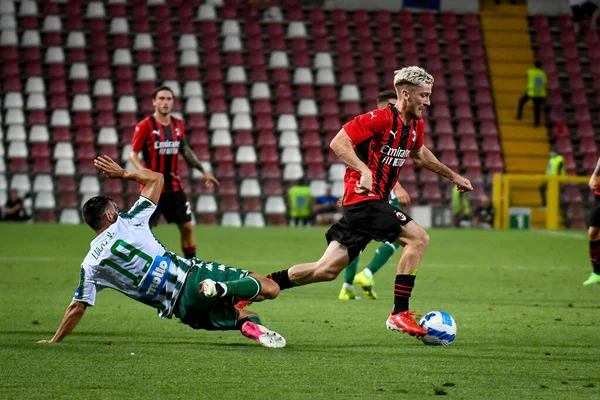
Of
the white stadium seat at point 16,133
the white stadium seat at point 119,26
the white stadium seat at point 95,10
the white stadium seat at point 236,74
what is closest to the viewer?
the white stadium seat at point 16,133

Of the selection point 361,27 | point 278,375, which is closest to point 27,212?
point 361,27

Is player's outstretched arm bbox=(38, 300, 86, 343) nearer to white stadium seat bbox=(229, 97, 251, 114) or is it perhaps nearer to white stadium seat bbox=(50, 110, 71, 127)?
white stadium seat bbox=(50, 110, 71, 127)

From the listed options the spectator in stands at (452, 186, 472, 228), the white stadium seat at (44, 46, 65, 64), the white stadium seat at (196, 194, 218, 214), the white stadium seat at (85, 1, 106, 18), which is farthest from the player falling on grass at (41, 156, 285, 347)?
the white stadium seat at (85, 1, 106, 18)

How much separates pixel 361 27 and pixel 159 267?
77.7ft

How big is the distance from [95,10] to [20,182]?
701 centimetres

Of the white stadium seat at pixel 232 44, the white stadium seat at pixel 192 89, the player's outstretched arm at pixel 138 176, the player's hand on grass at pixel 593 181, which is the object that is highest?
the white stadium seat at pixel 232 44

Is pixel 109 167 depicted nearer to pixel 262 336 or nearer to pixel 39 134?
pixel 262 336

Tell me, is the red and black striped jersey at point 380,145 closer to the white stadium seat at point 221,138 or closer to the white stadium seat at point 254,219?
the white stadium seat at point 254,219

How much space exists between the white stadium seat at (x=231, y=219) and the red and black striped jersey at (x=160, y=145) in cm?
1297

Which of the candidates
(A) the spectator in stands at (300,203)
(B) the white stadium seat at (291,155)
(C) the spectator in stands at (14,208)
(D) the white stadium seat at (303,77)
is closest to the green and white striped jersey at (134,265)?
(A) the spectator in stands at (300,203)

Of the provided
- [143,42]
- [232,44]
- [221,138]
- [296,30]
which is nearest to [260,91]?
[232,44]

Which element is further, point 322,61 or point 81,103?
point 322,61

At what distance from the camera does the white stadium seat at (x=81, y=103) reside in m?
25.4

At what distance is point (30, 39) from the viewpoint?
1056 inches
